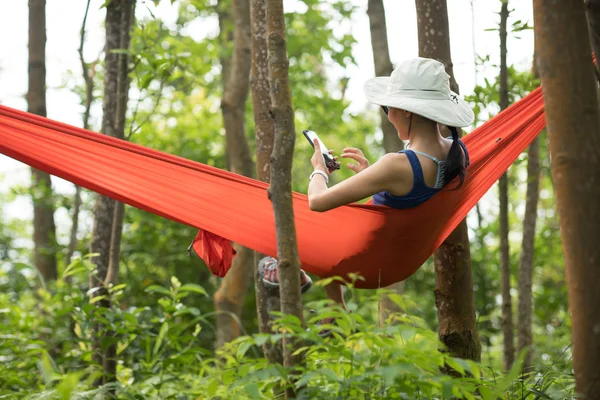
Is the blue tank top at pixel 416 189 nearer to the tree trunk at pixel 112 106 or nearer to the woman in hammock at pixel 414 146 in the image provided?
the woman in hammock at pixel 414 146

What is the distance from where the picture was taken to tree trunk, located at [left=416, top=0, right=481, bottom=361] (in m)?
2.44

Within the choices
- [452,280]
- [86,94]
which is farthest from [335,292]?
[86,94]

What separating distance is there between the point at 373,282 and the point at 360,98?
9596 mm

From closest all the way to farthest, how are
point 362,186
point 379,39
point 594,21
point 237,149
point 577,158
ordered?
point 577,158
point 594,21
point 362,186
point 379,39
point 237,149

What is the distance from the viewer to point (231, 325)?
4.61 meters

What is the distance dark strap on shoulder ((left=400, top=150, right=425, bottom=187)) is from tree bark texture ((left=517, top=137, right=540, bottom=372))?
4.71 feet

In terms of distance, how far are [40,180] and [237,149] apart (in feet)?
4.46

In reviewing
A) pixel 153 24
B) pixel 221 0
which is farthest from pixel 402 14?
pixel 153 24

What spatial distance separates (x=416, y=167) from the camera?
214 centimetres

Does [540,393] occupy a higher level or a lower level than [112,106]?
lower

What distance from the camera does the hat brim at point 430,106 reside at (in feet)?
7.02

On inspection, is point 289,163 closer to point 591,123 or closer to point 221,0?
point 591,123

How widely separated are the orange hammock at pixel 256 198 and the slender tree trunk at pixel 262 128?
1.44ft

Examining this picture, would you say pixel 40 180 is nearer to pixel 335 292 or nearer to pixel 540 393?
pixel 335 292
